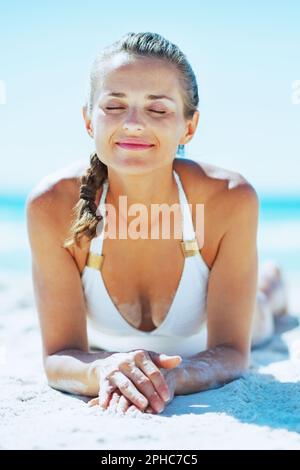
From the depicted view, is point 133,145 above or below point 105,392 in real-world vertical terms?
above

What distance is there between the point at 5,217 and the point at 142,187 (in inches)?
539

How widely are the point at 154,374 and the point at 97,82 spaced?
4.00ft

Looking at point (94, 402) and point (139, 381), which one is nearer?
point (139, 381)

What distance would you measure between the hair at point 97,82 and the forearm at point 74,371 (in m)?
0.47

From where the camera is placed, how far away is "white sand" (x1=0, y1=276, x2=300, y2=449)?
2.01m

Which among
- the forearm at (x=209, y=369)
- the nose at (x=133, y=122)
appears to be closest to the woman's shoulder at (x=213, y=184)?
the nose at (x=133, y=122)

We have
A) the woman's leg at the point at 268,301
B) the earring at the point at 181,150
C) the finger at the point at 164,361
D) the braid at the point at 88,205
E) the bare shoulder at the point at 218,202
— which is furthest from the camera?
the woman's leg at the point at 268,301

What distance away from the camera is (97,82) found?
274cm

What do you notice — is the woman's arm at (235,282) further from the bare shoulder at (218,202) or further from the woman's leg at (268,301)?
the woman's leg at (268,301)

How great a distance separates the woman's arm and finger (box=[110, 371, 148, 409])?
1.93ft

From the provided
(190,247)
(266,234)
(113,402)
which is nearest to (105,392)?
(113,402)

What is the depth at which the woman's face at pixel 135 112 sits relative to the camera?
2.58 metres

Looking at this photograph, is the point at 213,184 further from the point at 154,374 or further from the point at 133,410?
the point at 133,410

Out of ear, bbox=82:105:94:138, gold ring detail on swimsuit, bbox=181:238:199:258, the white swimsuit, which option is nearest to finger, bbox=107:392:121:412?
the white swimsuit
